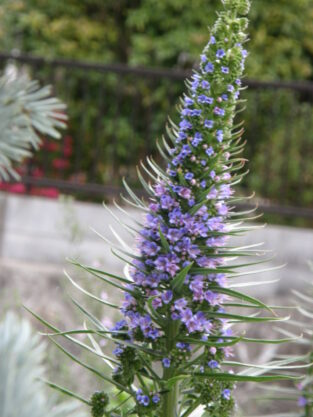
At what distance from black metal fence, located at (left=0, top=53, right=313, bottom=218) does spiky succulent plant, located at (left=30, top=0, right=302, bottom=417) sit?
5417 mm

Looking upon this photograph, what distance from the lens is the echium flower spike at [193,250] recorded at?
124 cm

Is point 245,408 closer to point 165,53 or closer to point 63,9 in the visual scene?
point 165,53

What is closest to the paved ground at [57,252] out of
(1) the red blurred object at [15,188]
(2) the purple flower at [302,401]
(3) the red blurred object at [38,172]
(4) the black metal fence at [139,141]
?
(4) the black metal fence at [139,141]

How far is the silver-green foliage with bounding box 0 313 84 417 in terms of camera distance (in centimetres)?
56

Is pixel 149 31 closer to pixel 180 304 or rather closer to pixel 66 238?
pixel 66 238

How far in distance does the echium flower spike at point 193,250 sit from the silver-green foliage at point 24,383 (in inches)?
23.6

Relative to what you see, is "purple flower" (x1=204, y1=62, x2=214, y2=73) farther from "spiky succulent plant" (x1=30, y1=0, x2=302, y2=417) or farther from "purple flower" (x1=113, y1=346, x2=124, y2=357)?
"purple flower" (x1=113, y1=346, x2=124, y2=357)

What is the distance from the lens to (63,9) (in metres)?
10.2

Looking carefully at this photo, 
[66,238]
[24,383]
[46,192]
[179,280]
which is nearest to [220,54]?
[179,280]

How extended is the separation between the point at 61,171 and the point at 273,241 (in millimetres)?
2372

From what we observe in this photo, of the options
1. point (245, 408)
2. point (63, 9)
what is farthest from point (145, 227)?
point (63, 9)

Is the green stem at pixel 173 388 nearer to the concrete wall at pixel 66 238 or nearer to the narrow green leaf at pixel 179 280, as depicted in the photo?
the narrow green leaf at pixel 179 280

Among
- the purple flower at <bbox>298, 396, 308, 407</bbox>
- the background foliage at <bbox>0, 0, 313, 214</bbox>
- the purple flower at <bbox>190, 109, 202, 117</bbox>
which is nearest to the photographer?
the purple flower at <bbox>190, 109, 202, 117</bbox>

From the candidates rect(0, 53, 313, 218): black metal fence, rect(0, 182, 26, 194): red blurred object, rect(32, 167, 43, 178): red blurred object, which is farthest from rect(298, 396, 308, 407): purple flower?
rect(32, 167, 43, 178): red blurred object
